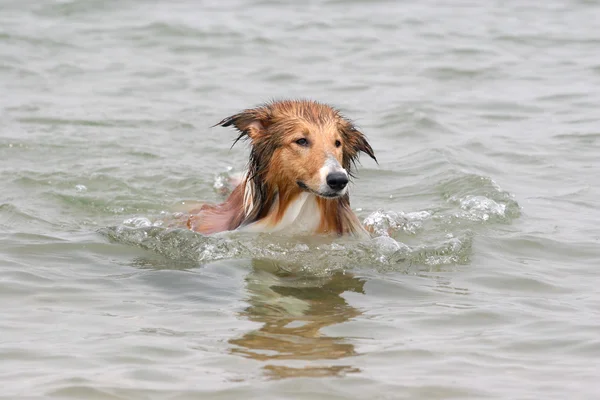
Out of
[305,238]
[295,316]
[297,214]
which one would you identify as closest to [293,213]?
[297,214]

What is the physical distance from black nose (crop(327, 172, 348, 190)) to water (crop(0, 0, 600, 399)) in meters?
0.65

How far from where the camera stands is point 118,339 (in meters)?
6.07

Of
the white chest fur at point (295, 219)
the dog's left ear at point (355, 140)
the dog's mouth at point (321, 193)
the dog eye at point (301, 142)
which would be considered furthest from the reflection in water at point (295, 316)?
the dog's left ear at point (355, 140)

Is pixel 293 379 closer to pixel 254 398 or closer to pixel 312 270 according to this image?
pixel 254 398

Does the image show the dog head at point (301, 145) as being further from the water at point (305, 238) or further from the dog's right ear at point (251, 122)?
the water at point (305, 238)

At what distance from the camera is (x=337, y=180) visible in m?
7.32

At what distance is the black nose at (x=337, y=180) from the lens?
7.31 metres

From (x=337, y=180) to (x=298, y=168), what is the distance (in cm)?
42

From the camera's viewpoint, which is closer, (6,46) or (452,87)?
(452,87)

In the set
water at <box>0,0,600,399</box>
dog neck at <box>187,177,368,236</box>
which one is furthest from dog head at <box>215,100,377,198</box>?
water at <box>0,0,600,399</box>

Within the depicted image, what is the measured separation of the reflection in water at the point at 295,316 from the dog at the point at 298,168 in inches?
18.9

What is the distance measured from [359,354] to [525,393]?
968 millimetres

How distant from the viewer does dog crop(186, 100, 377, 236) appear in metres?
7.52

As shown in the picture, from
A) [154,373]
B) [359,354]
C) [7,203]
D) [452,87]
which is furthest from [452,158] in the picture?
[154,373]
